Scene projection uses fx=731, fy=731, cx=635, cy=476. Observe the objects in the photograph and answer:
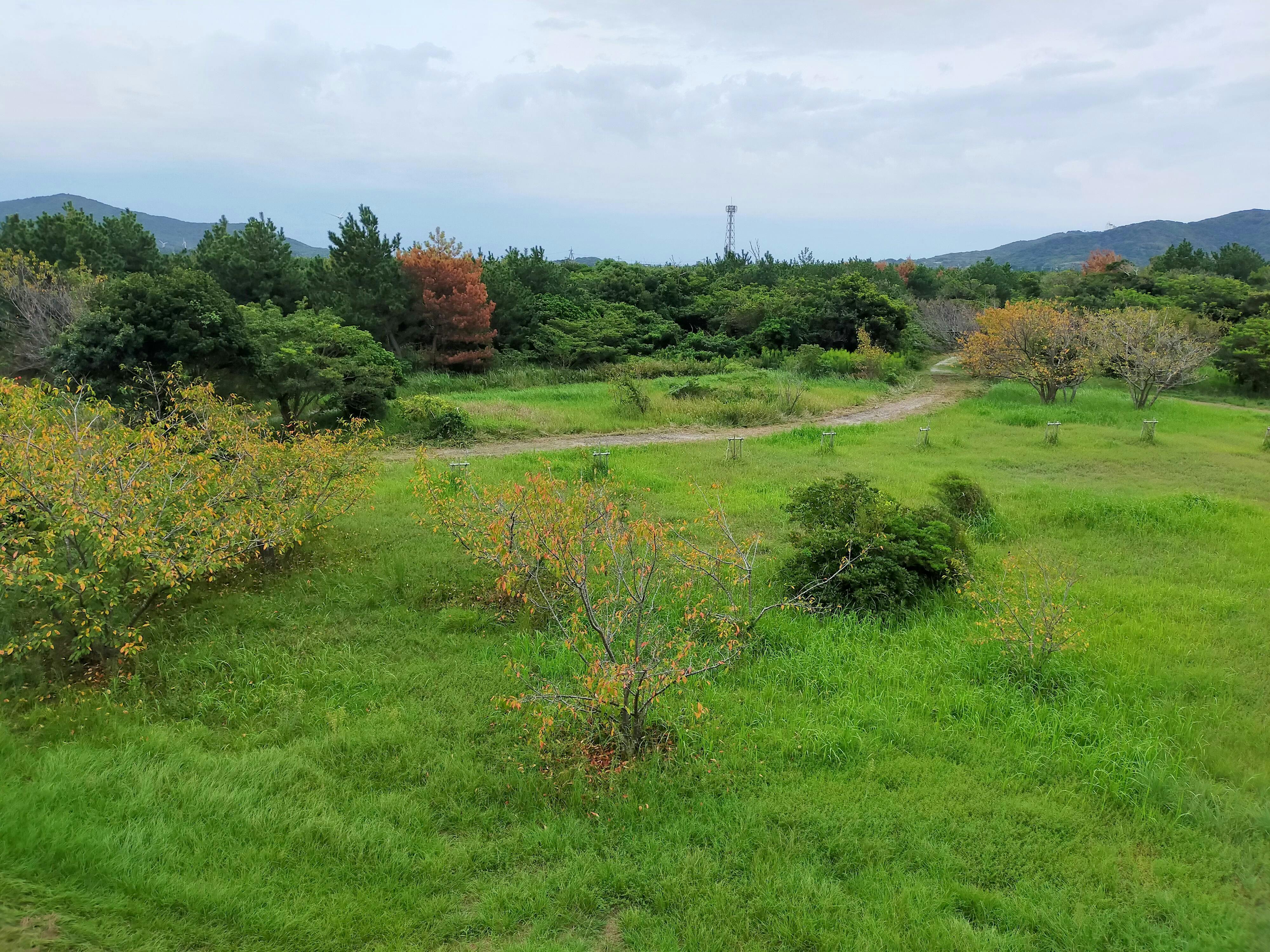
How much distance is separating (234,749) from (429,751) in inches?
47.2

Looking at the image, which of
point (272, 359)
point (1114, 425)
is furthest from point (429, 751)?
point (1114, 425)

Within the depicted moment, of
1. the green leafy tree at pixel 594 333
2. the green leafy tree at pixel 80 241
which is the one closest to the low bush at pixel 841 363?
the green leafy tree at pixel 594 333

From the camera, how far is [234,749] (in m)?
4.43

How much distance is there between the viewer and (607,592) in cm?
592

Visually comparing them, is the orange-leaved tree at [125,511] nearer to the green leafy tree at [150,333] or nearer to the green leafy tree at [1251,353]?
the green leafy tree at [150,333]

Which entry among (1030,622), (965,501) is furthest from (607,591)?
(965,501)

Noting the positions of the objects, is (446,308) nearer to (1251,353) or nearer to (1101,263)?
(1251,353)

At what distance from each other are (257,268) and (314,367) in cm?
996

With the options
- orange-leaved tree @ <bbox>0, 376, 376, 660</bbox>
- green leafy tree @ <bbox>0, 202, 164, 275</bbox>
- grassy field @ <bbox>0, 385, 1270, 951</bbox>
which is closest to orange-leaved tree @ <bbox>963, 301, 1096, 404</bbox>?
grassy field @ <bbox>0, 385, 1270, 951</bbox>

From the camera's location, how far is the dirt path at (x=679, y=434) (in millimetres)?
12891

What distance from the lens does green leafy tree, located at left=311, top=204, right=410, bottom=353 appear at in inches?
775

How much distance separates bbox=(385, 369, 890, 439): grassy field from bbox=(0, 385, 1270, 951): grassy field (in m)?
7.99

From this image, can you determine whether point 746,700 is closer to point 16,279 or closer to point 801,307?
point 16,279

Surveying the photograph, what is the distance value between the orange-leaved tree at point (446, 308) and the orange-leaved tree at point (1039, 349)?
558 inches
